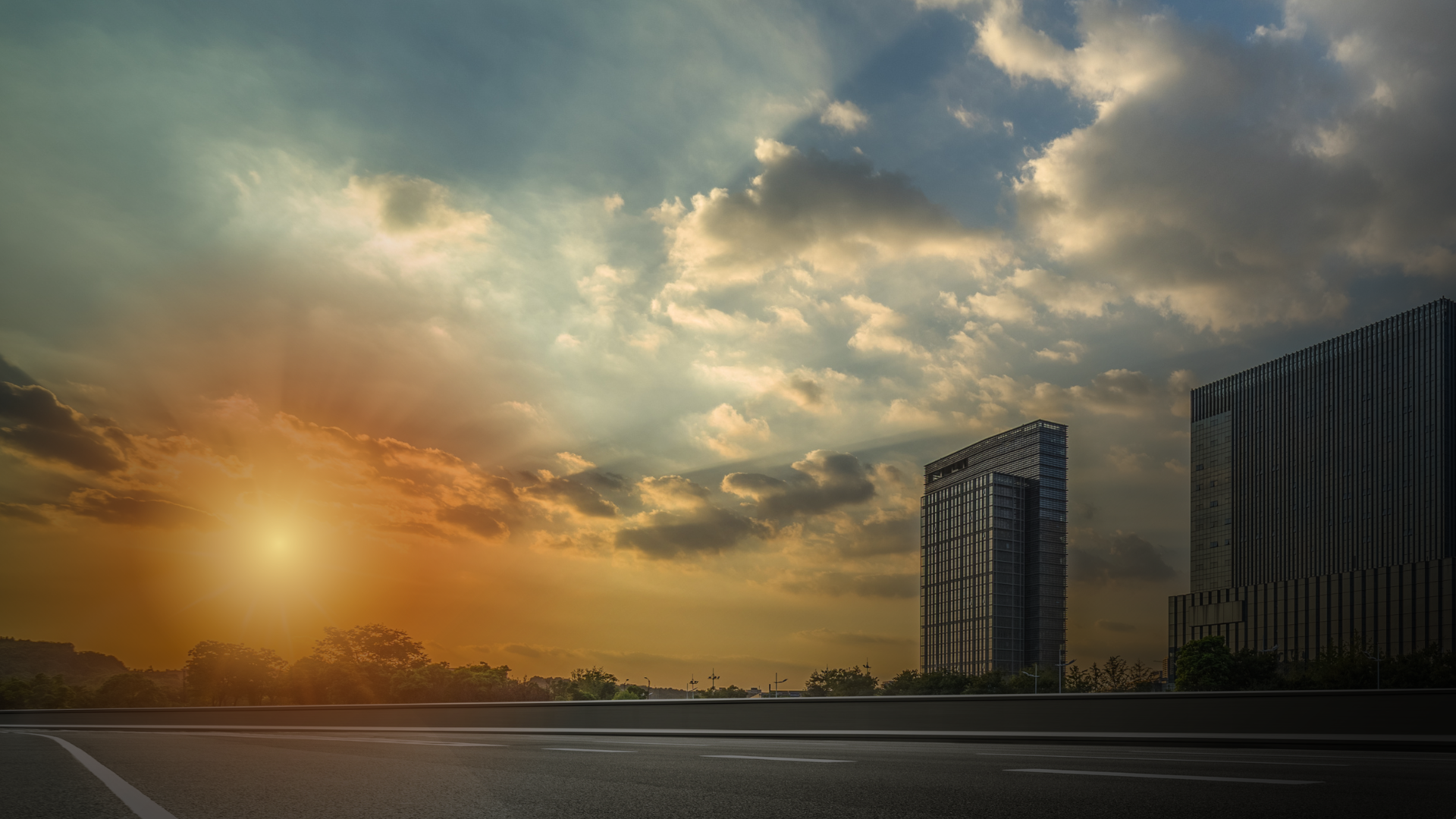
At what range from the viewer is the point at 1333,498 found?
15100 cm

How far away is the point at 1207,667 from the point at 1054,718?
375 ft

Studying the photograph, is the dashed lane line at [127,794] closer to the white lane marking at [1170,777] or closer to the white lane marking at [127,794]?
the white lane marking at [127,794]

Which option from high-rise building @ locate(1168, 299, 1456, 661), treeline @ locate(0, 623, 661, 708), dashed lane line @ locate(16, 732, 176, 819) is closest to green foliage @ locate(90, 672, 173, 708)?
treeline @ locate(0, 623, 661, 708)

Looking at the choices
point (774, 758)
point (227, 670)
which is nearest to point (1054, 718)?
point (774, 758)

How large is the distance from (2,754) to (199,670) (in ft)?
325

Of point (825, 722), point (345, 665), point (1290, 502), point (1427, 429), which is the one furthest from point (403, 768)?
point (1290, 502)

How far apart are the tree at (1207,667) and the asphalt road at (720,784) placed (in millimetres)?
113027

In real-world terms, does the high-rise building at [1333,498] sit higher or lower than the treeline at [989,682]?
higher

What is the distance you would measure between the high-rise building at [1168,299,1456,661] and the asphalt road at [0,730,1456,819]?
137299mm

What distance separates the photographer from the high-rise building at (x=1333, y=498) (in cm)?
13075

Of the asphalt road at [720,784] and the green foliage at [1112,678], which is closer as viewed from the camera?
→ the asphalt road at [720,784]

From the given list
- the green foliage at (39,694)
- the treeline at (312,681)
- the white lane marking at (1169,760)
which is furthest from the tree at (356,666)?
the white lane marking at (1169,760)

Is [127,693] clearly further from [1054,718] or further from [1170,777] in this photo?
[1170,777]

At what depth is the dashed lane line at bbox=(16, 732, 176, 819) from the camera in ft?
18.7
